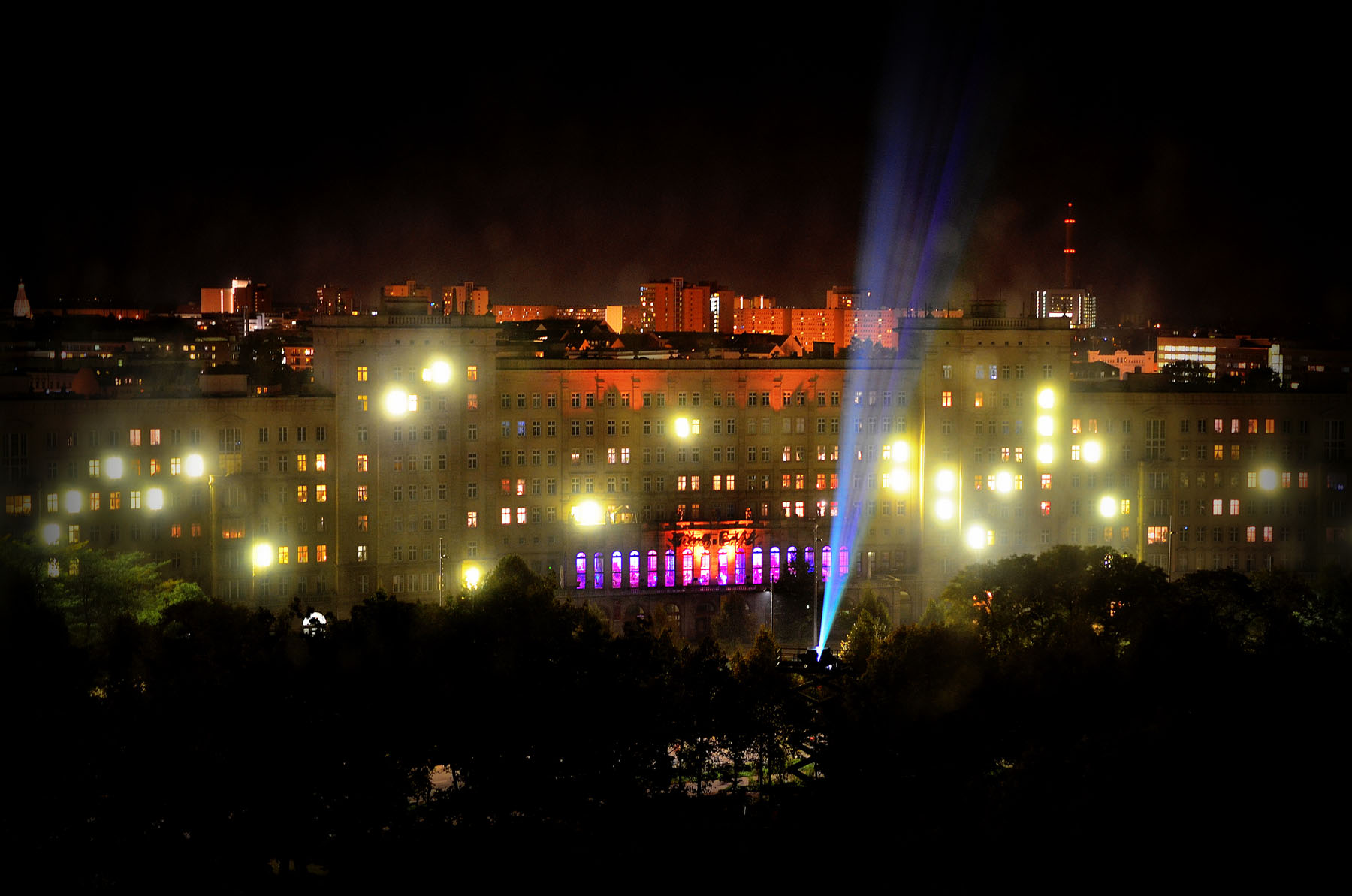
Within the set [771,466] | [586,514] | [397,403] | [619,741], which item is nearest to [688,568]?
[586,514]

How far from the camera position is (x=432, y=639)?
135 feet

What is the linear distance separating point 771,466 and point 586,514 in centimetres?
855

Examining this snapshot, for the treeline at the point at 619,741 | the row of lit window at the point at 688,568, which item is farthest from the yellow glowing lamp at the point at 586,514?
the treeline at the point at 619,741

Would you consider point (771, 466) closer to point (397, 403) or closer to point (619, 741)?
point (397, 403)

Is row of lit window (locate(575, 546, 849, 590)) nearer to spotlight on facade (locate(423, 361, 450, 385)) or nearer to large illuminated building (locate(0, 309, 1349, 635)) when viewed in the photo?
large illuminated building (locate(0, 309, 1349, 635))

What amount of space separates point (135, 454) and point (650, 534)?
2154cm

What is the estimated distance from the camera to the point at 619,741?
37406mm

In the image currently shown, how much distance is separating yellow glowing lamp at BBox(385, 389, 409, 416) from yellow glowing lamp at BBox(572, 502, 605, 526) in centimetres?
853

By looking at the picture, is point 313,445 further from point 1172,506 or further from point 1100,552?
point 1172,506

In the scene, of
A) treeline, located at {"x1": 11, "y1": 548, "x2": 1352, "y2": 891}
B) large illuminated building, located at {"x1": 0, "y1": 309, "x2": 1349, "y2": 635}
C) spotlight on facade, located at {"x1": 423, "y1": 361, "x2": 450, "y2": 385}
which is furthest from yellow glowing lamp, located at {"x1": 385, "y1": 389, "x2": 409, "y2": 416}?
treeline, located at {"x1": 11, "y1": 548, "x2": 1352, "y2": 891}

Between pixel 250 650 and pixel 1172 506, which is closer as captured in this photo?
pixel 250 650

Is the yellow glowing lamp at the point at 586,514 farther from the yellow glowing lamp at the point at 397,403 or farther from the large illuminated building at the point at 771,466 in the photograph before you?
the yellow glowing lamp at the point at 397,403

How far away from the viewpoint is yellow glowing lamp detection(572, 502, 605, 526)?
68.9 metres

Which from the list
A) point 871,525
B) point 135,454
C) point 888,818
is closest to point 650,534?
point 871,525
